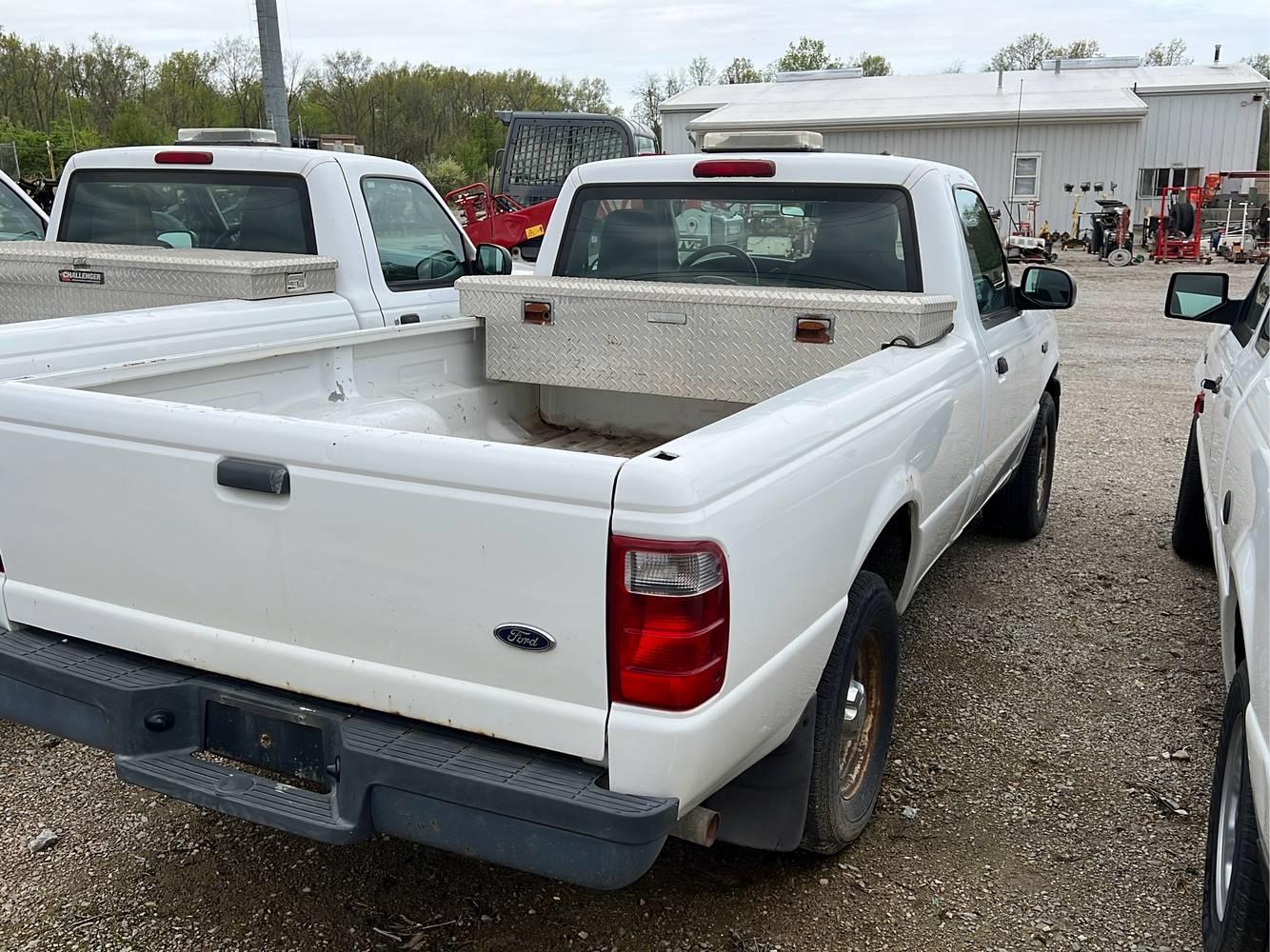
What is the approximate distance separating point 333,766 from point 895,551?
72.1 inches

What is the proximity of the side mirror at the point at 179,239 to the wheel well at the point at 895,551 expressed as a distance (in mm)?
4211

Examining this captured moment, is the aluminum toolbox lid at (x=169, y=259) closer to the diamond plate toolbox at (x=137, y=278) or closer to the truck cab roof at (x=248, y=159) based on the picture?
the diamond plate toolbox at (x=137, y=278)

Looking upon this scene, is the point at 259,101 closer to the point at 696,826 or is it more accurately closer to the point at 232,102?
the point at 232,102

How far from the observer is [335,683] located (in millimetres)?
2418

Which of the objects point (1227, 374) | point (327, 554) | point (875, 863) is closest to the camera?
point (327, 554)

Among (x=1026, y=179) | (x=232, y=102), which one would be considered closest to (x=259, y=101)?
(x=232, y=102)

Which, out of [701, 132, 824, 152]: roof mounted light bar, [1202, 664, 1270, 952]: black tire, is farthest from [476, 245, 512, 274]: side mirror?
[1202, 664, 1270, 952]: black tire

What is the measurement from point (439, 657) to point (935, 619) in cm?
319

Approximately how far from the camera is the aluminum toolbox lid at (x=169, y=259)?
5.17m

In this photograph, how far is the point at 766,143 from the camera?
4.66 m

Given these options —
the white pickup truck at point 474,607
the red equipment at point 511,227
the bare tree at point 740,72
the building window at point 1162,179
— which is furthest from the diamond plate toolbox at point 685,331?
the bare tree at point 740,72

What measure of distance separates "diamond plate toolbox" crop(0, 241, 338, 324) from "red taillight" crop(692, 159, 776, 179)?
2029 millimetres

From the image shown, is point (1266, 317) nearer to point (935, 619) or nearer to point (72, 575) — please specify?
point (935, 619)

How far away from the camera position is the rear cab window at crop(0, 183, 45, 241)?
7.30 metres
